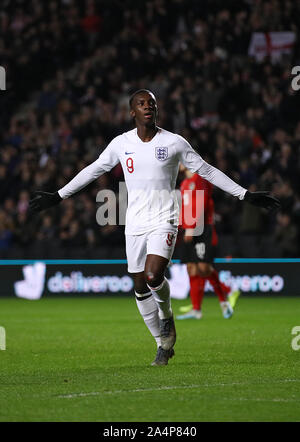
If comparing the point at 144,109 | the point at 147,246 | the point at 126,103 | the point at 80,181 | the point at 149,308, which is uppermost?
the point at 126,103

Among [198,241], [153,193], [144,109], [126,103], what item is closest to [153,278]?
[153,193]

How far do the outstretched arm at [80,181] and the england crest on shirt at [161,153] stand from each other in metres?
0.44

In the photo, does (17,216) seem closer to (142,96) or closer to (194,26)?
(194,26)

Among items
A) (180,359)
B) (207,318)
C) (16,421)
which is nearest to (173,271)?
(207,318)

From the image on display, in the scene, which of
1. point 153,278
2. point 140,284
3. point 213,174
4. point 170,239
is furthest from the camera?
point 140,284

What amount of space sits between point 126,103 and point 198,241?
28.3ft

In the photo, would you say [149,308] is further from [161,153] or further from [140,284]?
[161,153]

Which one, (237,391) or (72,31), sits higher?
(72,31)

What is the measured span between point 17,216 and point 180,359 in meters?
12.2

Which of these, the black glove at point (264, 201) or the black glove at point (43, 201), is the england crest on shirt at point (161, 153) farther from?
the black glove at point (43, 201)

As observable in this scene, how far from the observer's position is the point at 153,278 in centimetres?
908

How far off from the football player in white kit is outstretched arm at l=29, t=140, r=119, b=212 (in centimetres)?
1

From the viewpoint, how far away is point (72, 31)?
26016mm
